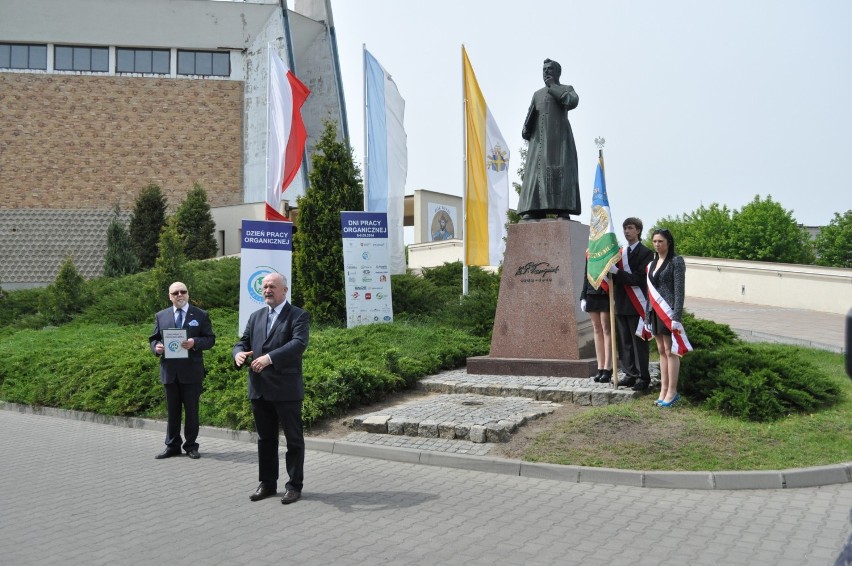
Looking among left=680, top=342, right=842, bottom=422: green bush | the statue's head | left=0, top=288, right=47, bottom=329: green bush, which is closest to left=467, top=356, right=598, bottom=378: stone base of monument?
left=680, top=342, right=842, bottom=422: green bush

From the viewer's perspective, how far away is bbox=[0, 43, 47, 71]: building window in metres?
48.6

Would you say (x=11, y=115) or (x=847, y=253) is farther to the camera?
(x=847, y=253)

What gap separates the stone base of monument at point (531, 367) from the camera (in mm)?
11125

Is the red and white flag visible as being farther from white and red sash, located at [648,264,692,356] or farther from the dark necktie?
the dark necktie

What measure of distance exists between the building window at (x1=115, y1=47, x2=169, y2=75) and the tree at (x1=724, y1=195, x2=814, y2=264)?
41191 millimetres

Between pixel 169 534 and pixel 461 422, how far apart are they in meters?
3.83

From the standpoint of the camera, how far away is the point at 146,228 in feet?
134

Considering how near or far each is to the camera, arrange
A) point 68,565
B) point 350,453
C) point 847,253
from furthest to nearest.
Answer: point 847,253 → point 350,453 → point 68,565

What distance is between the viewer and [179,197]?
49.8 m

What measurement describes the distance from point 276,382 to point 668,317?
4428 mm

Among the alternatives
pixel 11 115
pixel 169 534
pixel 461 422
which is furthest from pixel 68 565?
pixel 11 115

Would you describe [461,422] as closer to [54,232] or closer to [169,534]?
[169,534]

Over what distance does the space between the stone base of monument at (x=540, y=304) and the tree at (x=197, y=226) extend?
29.1 metres

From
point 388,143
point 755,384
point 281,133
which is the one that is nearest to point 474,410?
point 755,384
